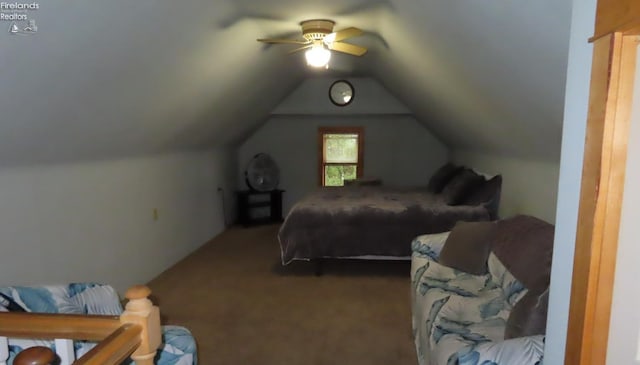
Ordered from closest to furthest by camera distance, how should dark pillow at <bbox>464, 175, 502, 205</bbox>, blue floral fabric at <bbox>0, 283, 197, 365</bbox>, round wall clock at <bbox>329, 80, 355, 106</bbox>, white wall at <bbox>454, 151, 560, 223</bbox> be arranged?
blue floral fabric at <bbox>0, 283, 197, 365</bbox>
white wall at <bbox>454, 151, 560, 223</bbox>
dark pillow at <bbox>464, 175, 502, 205</bbox>
round wall clock at <bbox>329, 80, 355, 106</bbox>

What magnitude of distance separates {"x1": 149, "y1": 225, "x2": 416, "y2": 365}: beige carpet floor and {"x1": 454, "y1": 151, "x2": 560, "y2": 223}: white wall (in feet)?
4.02

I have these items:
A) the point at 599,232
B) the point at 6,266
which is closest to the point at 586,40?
the point at 599,232

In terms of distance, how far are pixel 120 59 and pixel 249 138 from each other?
4.40m

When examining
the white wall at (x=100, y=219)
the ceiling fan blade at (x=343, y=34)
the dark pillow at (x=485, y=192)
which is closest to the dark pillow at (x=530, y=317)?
the ceiling fan blade at (x=343, y=34)

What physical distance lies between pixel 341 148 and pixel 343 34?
3.64 meters

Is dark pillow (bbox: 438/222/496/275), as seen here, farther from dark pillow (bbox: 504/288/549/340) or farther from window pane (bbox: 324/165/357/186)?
window pane (bbox: 324/165/357/186)

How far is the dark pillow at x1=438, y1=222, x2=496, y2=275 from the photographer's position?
249 cm

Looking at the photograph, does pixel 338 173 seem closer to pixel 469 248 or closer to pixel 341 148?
pixel 341 148

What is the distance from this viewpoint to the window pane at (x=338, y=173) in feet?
21.3

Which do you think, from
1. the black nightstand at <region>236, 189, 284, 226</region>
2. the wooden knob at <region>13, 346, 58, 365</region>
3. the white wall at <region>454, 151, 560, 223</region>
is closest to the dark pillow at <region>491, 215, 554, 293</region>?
the white wall at <region>454, 151, 560, 223</region>

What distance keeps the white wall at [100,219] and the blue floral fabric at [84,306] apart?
2.67ft

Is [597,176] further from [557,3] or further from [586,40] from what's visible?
[557,3]
